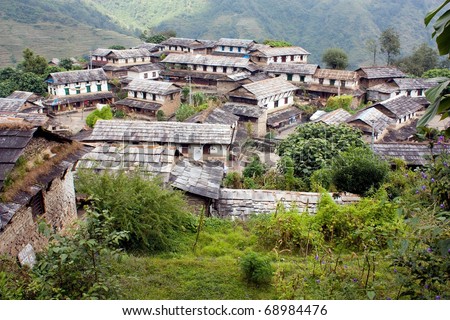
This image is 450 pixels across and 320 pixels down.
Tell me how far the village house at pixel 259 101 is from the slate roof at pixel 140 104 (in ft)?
24.2

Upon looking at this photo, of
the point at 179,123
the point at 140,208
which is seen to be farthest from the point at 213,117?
the point at 140,208

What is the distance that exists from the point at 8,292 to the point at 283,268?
505 centimetres

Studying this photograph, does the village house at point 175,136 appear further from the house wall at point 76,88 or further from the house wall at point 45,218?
the house wall at point 76,88

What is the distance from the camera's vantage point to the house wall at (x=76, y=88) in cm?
4489

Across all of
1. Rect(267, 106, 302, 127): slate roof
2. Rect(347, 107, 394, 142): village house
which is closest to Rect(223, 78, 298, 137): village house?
Rect(267, 106, 302, 127): slate roof

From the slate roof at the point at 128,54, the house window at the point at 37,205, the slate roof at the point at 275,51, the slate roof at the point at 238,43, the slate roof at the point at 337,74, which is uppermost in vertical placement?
the slate roof at the point at 238,43

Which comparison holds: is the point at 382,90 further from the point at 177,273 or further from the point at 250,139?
the point at 177,273

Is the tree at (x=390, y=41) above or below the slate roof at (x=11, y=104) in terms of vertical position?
above

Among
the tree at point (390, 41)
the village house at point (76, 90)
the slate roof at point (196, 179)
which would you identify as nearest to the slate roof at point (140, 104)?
the village house at point (76, 90)

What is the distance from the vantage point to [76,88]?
152ft

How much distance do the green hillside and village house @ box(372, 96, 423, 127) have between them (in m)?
64.4

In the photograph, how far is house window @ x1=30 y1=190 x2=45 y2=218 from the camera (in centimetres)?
830

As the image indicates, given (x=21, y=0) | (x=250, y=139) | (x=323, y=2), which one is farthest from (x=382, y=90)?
(x=21, y=0)

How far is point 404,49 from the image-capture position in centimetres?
8819
